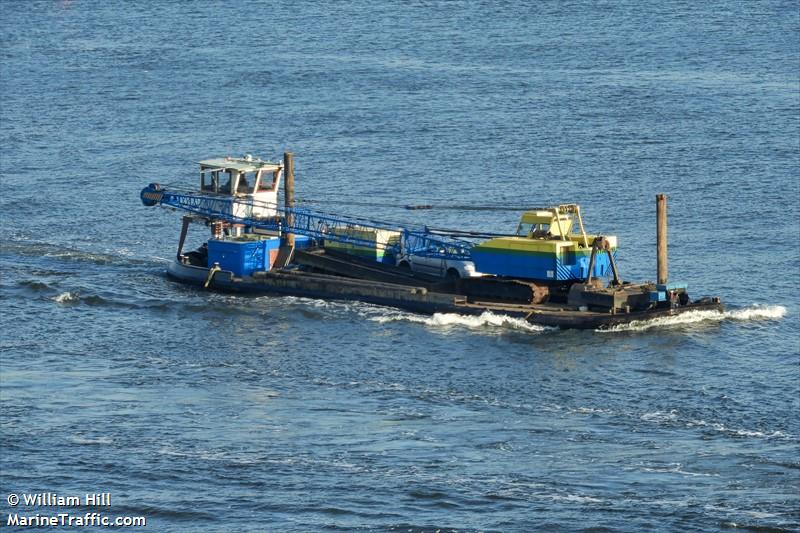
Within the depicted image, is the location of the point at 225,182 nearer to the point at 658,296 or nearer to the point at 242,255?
the point at 242,255

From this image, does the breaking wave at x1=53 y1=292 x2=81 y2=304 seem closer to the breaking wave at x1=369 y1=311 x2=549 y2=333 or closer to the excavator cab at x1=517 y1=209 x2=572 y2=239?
the breaking wave at x1=369 y1=311 x2=549 y2=333

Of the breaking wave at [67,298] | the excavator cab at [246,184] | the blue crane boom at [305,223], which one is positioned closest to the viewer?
the breaking wave at [67,298]

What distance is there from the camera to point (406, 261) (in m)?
72.0

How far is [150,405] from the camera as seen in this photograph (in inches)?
2165

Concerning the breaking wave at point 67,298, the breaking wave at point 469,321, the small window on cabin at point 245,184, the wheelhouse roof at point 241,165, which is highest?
the wheelhouse roof at point 241,165

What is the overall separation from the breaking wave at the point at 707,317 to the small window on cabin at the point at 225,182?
20.7m

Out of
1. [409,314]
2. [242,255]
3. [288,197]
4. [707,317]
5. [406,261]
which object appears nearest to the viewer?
[707,317]

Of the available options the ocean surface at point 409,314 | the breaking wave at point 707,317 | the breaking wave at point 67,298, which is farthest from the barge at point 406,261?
the breaking wave at point 67,298

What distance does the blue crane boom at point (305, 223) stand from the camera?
7088 centimetres

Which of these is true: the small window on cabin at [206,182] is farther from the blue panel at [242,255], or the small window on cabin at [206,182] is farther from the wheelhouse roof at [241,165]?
the blue panel at [242,255]

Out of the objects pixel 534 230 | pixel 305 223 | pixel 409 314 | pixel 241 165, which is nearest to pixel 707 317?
pixel 534 230

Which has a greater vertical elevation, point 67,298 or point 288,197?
point 288,197

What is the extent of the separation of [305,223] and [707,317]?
63.5 feet

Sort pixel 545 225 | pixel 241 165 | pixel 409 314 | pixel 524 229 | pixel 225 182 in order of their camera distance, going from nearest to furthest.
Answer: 1. pixel 409 314
2. pixel 545 225
3. pixel 524 229
4. pixel 241 165
5. pixel 225 182
